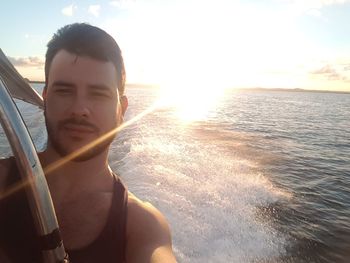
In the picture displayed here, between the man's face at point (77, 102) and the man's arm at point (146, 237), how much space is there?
50 cm

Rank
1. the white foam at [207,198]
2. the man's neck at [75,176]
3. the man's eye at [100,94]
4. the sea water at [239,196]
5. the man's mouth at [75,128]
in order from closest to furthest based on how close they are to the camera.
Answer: the man's mouth at [75,128], the man's eye at [100,94], the man's neck at [75,176], the white foam at [207,198], the sea water at [239,196]

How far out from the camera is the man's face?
2113 mm

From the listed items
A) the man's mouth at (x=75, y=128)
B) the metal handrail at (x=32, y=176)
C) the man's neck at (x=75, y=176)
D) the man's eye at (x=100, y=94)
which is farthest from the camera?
the man's neck at (x=75, y=176)

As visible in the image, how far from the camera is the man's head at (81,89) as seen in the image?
2.12m

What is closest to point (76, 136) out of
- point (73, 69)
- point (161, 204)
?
point (73, 69)

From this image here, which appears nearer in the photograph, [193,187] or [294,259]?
[294,259]

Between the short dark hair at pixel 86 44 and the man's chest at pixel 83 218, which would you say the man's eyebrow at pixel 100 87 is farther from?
the man's chest at pixel 83 218

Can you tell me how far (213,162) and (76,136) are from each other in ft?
35.6

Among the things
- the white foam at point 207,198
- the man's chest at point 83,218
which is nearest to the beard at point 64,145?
the man's chest at point 83,218

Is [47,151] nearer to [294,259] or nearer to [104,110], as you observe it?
[104,110]

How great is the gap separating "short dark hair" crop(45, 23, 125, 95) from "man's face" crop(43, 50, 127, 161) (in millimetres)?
48

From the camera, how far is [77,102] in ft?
7.01

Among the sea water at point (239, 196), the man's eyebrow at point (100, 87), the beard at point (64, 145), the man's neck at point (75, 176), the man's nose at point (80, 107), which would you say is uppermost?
the man's eyebrow at point (100, 87)

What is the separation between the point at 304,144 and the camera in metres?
21.0
